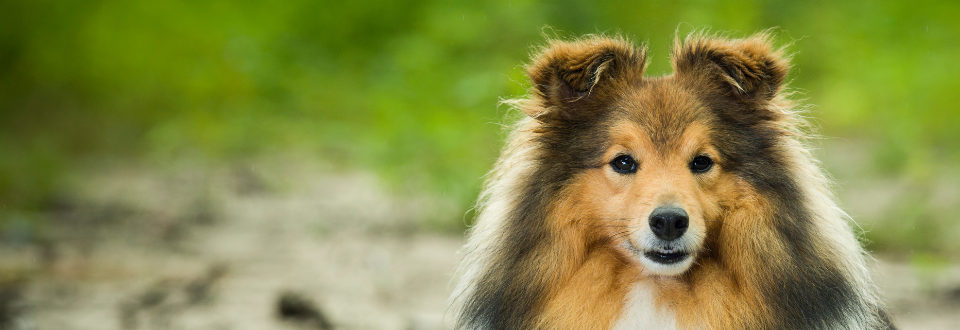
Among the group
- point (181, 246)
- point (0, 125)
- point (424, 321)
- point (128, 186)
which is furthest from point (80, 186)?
point (424, 321)

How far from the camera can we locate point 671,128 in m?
2.99

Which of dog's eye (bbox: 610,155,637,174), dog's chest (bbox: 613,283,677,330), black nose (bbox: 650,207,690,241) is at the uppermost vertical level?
dog's eye (bbox: 610,155,637,174)

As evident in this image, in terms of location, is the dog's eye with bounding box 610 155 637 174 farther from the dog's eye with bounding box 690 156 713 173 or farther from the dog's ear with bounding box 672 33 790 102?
the dog's ear with bounding box 672 33 790 102

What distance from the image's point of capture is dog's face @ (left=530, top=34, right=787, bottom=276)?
9.31 feet

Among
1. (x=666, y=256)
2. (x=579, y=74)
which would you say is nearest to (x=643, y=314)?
(x=666, y=256)

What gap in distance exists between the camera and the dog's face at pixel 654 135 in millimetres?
2838

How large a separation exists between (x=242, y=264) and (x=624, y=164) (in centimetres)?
405

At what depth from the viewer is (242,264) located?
614cm

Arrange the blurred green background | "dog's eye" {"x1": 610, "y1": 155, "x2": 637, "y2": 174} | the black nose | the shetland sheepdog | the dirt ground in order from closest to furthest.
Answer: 1. the black nose
2. the shetland sheepdog
3. "dog's eye" {"x1": 610, "y1": 155, "x2": 637, "y2": 174}
4. the dirt ground
5. the blurred green background

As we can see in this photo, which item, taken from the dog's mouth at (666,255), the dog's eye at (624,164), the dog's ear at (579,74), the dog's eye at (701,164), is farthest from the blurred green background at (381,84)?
the dog's mouth at (666,255)

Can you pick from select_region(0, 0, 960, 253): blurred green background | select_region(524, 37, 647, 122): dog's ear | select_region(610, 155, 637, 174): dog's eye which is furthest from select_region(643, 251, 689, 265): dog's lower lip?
select_region(0, 0, 960, 253): blurred green background

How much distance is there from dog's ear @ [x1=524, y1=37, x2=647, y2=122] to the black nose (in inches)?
23.0

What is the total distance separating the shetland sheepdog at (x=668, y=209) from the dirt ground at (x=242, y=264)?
172 centimetres

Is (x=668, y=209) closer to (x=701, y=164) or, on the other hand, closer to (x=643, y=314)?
(x=701, y=164)
